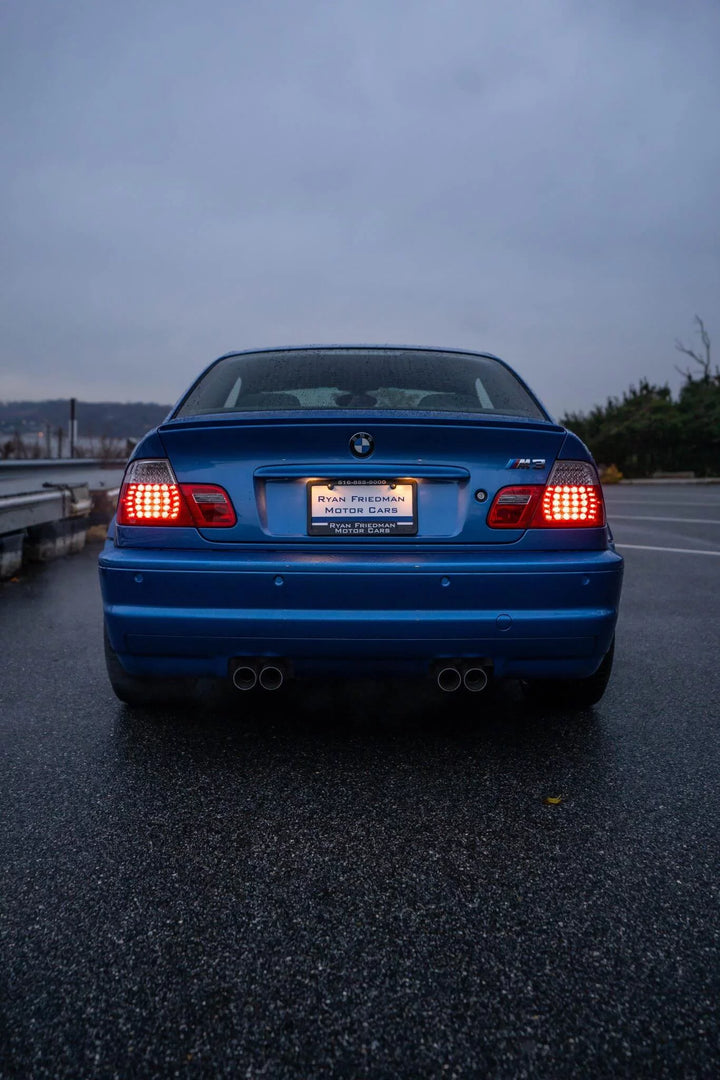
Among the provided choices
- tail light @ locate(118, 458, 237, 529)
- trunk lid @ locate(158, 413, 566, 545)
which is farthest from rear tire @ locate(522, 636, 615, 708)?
tail light @ locate(118, 458, 237, 529)

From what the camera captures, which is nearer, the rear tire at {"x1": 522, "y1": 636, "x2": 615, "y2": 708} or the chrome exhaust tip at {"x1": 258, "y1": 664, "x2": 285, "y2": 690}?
the chrome exhaust tip at {"x1": 258, "y1": 664, "x2": 285, "y2": 690}

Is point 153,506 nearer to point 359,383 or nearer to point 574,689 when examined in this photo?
point 359,383

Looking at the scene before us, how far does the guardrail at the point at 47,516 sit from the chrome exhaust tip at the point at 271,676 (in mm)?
4733

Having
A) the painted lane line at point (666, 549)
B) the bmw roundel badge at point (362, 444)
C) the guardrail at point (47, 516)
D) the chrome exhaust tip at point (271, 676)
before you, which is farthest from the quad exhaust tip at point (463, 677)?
the painted lane line at point (666, 549)

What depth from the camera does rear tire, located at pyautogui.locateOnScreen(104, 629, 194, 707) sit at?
3291 mm

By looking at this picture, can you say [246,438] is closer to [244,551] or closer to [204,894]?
[244,551]

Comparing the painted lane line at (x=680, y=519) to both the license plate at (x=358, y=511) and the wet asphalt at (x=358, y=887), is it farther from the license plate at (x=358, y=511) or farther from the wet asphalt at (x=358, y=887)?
the license plate at (x=358, y=511)

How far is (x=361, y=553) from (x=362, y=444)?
1.19 feet

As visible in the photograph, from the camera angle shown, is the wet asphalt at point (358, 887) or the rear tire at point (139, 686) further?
the rear tire at point (139, 686)

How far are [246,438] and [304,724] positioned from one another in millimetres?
1253

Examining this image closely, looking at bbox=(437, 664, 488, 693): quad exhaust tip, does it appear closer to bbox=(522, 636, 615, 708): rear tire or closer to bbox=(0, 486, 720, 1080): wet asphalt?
bbox=(0, 486, 720, 1080): wet asphalt

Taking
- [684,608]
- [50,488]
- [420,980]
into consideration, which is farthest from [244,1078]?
[50,488]

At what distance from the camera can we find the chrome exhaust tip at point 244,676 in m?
2.83

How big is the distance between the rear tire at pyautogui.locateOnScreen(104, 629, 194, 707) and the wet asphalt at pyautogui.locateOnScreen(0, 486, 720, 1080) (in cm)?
11
